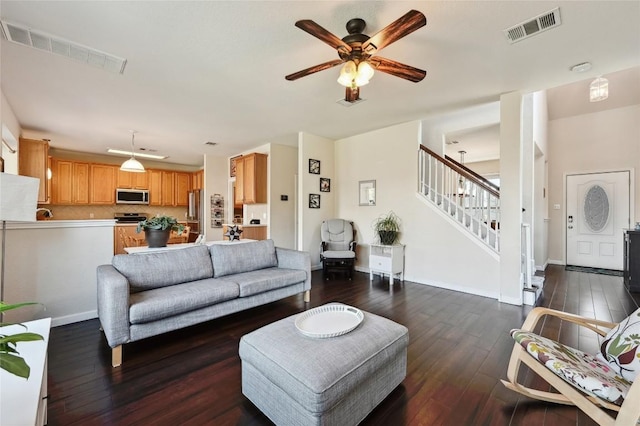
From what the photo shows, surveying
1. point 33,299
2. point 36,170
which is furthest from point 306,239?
point 36,170

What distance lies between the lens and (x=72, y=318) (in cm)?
288

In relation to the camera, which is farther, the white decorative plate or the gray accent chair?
the gray accent chair

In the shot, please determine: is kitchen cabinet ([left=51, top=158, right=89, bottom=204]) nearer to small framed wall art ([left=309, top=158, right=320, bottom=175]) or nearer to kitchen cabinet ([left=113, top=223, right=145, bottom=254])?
kitchen cabinet ([left=113, top=223, right=145, bottom=254])

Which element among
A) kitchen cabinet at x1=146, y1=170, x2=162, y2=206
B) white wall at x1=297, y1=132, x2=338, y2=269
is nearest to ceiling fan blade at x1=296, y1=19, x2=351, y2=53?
white wall at x1=297, y1=132, x2=338, y2=269

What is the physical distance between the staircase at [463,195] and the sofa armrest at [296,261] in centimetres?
233

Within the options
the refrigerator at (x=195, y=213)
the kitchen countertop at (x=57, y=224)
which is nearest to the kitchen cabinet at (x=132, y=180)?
the refrigerator at (x=195, y=213)

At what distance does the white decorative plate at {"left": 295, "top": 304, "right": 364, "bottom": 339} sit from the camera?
1.68m

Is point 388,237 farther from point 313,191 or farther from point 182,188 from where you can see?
point 182,188

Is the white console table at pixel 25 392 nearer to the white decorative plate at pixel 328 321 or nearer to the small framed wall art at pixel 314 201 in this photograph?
the white decorative plate at pixel 328 321

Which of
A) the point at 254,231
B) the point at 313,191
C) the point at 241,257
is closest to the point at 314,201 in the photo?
the point at 313,191

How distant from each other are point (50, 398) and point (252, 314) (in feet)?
5.56

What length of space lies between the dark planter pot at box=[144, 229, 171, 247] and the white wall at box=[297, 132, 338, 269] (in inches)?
97.5

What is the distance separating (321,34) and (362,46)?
14.4 inches

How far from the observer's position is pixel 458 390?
1822 millimetres
